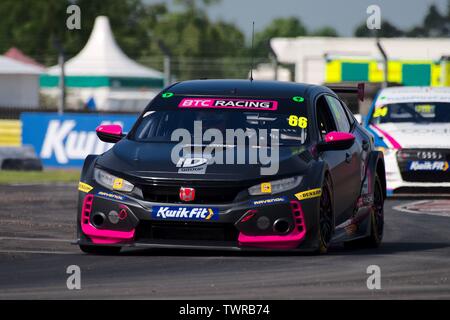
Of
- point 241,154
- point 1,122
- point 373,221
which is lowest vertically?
point 1,122

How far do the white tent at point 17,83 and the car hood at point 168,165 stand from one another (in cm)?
3822

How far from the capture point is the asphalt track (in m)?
8.34

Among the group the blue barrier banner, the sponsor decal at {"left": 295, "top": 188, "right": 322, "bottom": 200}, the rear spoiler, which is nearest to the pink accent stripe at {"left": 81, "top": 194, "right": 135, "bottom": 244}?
the sponsor decal at {"left": 295, "top": 188, "right": 322, "bottom": 200}

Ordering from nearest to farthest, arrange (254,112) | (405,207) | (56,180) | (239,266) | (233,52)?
(239,266)
(254,112)
(405,207)
(56,180)
(233,52)

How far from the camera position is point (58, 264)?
9.90 metres

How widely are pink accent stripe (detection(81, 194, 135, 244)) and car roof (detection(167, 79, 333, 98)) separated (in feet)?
5.27

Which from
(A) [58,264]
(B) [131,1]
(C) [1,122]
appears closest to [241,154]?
(A) [58,264]

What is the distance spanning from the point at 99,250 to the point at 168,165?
92 cm

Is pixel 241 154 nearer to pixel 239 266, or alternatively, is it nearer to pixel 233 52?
pixel 239 266

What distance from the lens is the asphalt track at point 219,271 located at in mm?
8336

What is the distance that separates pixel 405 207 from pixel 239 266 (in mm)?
7677

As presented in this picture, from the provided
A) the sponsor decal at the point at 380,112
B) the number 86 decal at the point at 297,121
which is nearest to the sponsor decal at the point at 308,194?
the number 86 decal at the point at 297,121

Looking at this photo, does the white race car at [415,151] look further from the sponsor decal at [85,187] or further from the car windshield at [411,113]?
the sponsor decal at [85,187]

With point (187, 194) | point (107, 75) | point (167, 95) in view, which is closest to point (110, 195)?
point (187, 194)
